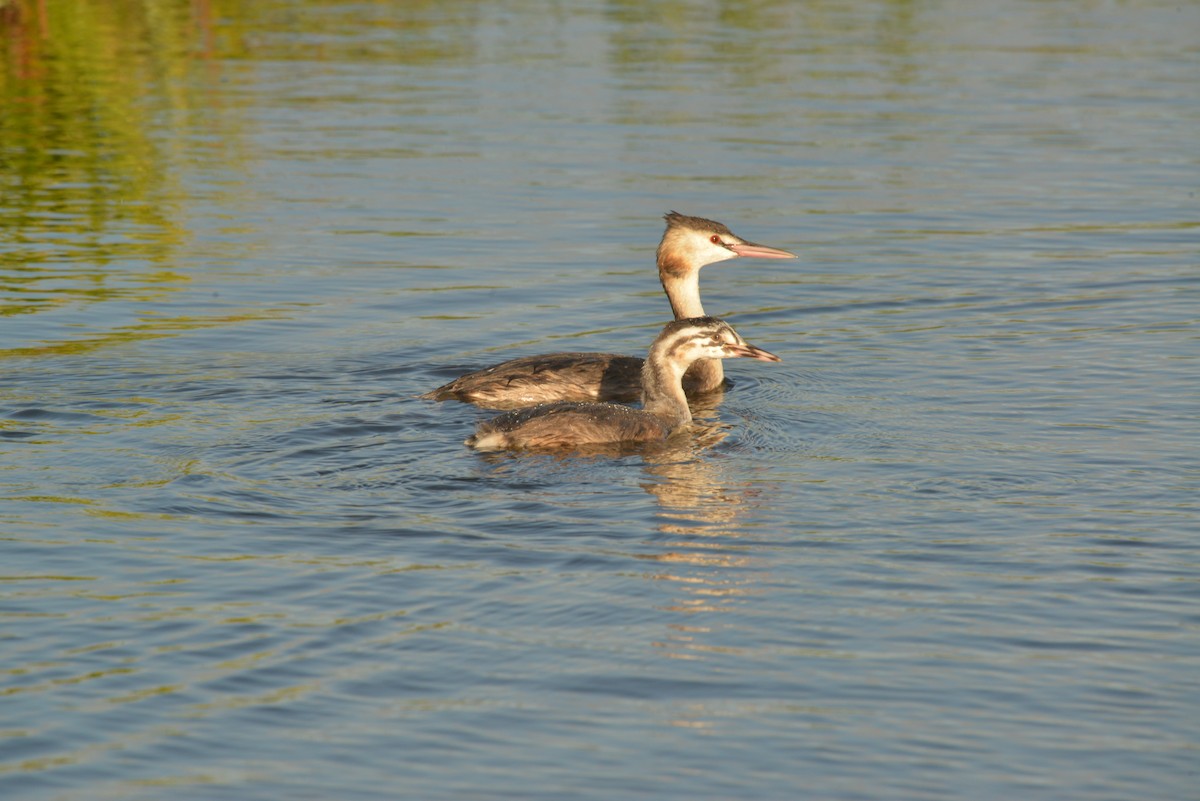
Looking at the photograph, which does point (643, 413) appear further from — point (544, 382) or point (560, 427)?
point (544, 382)

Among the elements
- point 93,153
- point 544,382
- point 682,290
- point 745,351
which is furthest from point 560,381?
point 93,153

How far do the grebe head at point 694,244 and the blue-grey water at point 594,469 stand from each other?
76 centimetres

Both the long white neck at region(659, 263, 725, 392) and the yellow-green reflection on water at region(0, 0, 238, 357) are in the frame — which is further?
the yellow-green reflection on water at region(0, 0, 238, 357)

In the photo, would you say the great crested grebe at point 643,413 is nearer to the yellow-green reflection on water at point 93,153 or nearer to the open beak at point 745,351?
the open beak at point 745,351

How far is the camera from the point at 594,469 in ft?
33.3

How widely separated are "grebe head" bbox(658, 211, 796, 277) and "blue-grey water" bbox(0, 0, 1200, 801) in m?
0.76

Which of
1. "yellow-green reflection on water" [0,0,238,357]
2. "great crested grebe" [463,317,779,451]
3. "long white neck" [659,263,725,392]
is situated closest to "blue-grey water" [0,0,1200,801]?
"yellow-green reflection on water" [0,0,238,357]

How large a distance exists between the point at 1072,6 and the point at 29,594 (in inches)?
1230

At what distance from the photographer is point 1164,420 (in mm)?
10953

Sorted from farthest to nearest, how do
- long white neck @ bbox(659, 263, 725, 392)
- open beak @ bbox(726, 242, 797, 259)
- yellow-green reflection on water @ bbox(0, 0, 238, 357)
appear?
yellow-green reflection on water @ bbox(0, 0, 238, 357) < long white neck @ bbox(659, 263, 725, 392) < open beak @ bbox(726, 242, 797, 259)

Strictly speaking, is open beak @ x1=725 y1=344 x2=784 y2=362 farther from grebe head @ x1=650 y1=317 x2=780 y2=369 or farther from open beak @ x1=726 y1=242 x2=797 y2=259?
open beak @ x1=726 y1=242 x2=797 y2=259

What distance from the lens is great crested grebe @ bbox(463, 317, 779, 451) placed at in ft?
34.3

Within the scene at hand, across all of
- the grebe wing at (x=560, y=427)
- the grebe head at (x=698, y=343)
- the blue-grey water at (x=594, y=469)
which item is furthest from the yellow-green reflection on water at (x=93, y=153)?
the grebe head at (x=698, y=343)

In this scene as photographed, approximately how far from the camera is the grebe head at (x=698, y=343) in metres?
11.5
